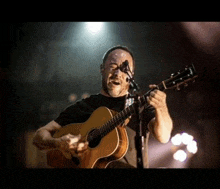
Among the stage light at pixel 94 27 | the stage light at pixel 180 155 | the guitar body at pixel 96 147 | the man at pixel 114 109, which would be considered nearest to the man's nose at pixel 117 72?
the man at pixel 114 109

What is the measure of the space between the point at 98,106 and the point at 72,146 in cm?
49

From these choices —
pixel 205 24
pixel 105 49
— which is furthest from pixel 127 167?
pixel 205 24

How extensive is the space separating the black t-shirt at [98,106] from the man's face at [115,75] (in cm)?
9

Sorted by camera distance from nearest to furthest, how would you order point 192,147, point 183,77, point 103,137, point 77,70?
point 183,77 → point 103,137 → point 192,147 → point 77,70

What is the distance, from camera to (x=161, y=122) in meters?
2.82

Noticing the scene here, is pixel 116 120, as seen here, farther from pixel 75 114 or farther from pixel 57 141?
pixel 57 141

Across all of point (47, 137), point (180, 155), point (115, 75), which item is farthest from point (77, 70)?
point (180, 155)

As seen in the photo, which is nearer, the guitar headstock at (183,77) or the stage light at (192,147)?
the guitar headstock at (183,77)

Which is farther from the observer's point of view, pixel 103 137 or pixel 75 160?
pixel 75 160

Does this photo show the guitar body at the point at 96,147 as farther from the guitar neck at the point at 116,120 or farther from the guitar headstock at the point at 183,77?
the guitar headstock at the point at 183,77

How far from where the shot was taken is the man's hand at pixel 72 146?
2.86 metres

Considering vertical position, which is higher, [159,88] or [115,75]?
[115,75]

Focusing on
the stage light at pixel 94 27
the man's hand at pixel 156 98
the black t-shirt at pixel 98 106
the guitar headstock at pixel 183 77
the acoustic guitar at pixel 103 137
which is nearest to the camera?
the guitar headstock at pixel 183 77
